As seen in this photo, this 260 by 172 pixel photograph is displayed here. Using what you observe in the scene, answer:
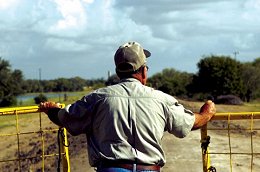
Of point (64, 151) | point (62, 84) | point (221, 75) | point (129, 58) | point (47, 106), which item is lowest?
point (64, 151)

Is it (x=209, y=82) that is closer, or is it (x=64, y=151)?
(x=64, y=151)

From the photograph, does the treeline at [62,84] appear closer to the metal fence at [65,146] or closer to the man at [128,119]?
the metal fence at [65,146]

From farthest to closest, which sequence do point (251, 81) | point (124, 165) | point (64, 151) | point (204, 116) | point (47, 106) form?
point (251, 81), point (64, 151), point (47, 106), point (204, 116), point (124, 165)

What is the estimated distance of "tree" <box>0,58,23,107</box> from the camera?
60041mm

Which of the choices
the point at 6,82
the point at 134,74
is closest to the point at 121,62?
the point at 134,74

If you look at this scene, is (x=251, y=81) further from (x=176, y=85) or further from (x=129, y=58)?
(x=129, y=58)

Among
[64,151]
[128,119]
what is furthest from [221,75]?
[128,119]

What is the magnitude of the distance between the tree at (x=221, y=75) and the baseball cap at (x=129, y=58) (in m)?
47.6

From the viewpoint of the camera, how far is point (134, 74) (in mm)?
4191

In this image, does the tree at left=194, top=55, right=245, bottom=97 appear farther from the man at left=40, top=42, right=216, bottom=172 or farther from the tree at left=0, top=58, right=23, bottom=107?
the man at left=40, top=42, right=216, bottom=172

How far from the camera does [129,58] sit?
412 cm

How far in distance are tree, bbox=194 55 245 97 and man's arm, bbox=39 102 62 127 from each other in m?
47.0

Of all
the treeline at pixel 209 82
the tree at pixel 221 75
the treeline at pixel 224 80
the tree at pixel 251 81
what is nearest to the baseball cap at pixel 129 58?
the treeline at pixel 209 82

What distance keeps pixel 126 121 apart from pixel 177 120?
1.38 feet
